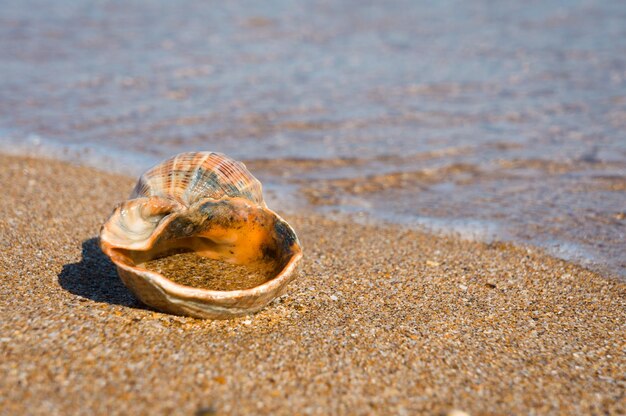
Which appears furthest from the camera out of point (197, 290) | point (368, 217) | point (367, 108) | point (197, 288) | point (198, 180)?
point (367, 108)

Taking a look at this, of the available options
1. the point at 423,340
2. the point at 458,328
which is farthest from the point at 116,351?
the point at 458,328

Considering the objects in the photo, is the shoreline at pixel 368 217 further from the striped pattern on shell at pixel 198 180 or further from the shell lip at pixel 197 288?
the shell lip at pixel 197 288

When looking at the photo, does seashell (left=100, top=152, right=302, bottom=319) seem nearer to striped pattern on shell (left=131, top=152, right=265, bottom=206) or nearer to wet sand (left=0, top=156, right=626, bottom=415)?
striped pattern on shell (left=131, top=152, right=265, bottom=206)

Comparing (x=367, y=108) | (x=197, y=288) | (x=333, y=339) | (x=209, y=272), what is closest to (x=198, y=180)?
(x=209, y=272)

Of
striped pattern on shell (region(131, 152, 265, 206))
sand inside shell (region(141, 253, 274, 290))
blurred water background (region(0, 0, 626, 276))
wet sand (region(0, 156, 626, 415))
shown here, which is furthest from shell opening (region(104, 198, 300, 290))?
blurred water background (region(0, 0, 626, 276))

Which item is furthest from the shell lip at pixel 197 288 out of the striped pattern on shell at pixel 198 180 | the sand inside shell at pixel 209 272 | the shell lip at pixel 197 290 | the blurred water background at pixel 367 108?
the blurred water background at pixel 367 108

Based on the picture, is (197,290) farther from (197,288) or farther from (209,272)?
(209,272)
